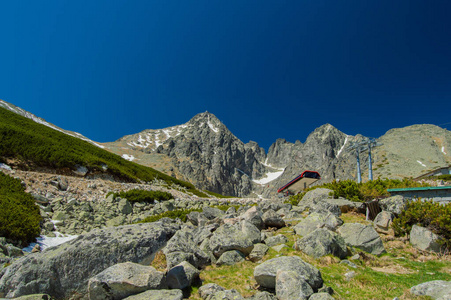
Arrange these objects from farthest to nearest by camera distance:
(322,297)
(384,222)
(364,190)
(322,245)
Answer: (364,190)
(384,222)
(322,245)
(322,297)

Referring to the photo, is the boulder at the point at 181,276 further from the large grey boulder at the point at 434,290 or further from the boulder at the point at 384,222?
the boulder at the point at 384,222

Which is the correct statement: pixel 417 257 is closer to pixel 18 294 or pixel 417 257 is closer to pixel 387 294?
pixel 387 294

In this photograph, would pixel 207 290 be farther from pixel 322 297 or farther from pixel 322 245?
pixel 322 245

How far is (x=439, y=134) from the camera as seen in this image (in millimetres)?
123250

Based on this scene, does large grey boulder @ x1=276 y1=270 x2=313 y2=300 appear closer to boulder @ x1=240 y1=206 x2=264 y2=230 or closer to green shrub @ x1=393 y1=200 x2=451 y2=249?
boulder @ x1=240 y1=206 x2=264 y2=230

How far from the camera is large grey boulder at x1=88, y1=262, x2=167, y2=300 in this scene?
19.2 feet

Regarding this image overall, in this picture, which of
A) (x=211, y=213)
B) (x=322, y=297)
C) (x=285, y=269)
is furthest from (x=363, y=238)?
(x=211, y=213)

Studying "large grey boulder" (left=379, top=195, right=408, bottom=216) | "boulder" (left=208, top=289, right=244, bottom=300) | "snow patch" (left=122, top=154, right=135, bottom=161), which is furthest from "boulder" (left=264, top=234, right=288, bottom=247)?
"snow patch" (left=122, top=154, right=135, bottom=161)

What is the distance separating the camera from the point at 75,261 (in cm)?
689

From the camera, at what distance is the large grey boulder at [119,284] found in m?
5.84

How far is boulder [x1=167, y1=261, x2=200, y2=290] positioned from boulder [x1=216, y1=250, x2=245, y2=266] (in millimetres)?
2084

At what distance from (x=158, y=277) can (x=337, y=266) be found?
22.1 ft

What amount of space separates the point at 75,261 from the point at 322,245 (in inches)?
368

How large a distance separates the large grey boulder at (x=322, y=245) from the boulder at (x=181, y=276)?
17.1ft
